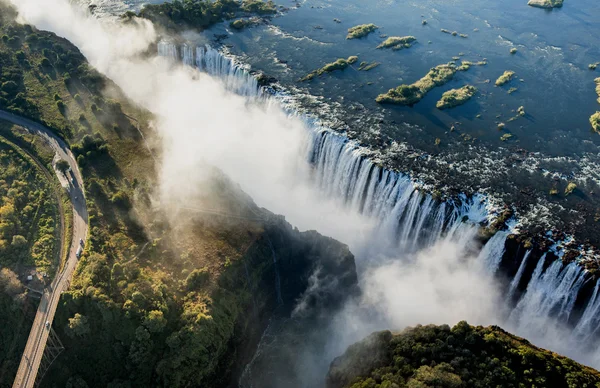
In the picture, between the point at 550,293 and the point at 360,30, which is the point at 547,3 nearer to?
the point at 360,30

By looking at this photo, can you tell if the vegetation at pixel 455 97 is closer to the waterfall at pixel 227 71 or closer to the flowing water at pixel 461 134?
the flowing water at pixel 461 134

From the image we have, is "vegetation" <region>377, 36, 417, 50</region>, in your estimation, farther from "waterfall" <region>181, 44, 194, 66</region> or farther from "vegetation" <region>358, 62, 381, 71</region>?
"waterfall" <region>181, 44, 194, 66</region>

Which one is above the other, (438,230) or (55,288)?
(438,230)

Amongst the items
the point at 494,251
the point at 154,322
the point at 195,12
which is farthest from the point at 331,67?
the point at 154,322

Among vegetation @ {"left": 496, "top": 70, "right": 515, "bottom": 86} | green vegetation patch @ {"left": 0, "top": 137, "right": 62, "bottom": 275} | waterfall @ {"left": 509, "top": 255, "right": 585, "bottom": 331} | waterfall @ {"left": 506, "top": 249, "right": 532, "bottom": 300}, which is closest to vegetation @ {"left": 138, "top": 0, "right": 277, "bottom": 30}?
green vegetation patch @ {"left": 0, "top": 137, "right": 62, "bottom": 275}

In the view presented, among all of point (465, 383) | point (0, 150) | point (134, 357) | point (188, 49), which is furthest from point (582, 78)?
point (0, 150)
